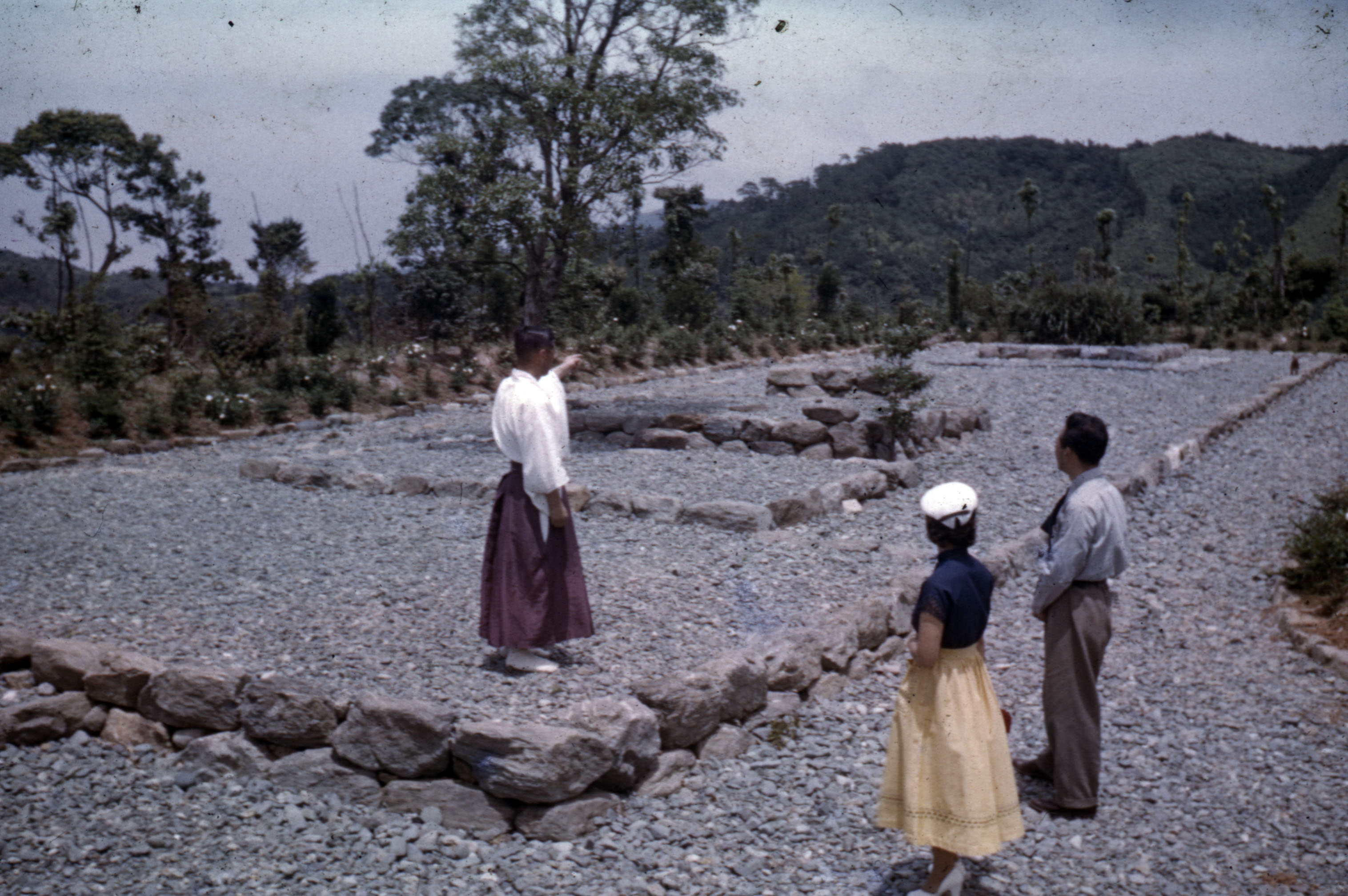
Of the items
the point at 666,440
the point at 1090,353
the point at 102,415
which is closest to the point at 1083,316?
the point at 1090,353

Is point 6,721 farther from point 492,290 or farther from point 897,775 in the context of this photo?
point 492,290

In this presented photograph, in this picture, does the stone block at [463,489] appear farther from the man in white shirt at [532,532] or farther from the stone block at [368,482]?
the man in white shirt at [532,532]

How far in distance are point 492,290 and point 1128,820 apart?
1775 cm

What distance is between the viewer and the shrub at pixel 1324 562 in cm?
568

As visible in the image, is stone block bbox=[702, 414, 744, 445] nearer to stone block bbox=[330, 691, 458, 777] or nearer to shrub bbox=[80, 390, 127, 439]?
shrub bbox=[80, 390, 127, 439]

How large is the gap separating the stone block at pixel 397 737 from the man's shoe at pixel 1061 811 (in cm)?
215

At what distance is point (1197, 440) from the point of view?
10.9 meters

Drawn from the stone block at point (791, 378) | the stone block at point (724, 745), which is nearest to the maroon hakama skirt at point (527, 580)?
the stone block at point (724, 745)

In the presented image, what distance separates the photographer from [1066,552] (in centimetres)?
347

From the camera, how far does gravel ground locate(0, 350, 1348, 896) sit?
3.32 meters

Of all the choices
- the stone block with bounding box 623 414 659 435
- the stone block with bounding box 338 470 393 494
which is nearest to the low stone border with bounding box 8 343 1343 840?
the stone block with bounding box 338 470 393 494

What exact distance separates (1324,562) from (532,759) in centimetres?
489

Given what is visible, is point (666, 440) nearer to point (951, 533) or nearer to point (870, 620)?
point (870, 620)

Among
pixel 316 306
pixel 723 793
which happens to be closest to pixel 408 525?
pixel 723 793
